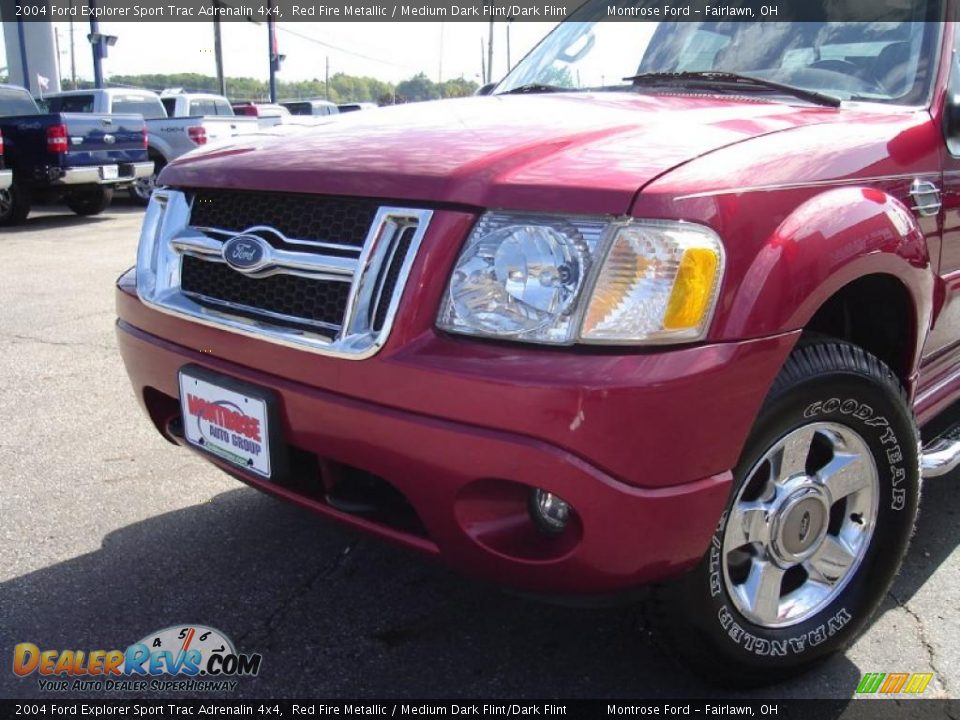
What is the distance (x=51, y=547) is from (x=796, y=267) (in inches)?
95.1

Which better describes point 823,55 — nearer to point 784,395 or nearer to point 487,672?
point 784,395

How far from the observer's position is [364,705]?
7.02ft

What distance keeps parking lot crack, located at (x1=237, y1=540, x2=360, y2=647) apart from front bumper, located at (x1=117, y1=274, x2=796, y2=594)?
68 centimetres

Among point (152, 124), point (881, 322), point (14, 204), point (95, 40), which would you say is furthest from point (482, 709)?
point (95, 40)

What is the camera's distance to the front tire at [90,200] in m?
12.5

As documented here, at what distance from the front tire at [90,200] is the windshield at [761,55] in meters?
10.5

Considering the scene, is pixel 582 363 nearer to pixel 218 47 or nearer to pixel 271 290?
pixel 271 290

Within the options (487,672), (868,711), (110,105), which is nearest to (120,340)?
(487,672)

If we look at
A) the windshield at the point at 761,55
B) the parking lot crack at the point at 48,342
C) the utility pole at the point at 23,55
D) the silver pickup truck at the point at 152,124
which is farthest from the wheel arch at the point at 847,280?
the utility pole at the point at 23,55

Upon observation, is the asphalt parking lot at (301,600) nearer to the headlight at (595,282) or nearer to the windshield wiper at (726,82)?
the headlight at (595,282)

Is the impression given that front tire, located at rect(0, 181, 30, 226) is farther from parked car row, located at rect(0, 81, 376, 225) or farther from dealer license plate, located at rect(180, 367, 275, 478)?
dealer license plate, located at rect(180, 367, 275, 478)

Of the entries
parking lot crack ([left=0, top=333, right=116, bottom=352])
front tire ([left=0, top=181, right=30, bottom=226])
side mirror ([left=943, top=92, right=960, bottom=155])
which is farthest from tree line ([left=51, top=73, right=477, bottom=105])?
side mirror ([left=943, top=92, right=960, bottom=155])

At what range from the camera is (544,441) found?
5.52 ft

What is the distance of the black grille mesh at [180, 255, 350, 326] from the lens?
1.96 m
